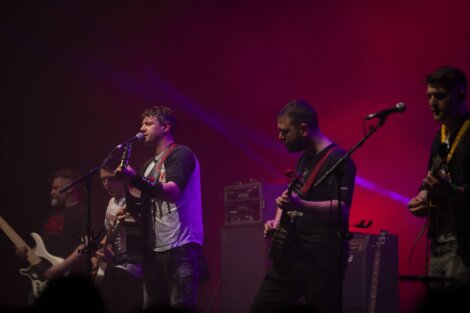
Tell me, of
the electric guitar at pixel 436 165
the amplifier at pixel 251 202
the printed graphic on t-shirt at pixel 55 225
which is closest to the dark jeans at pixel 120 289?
the amplifier at pixel 251 202

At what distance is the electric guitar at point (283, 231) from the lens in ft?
16.7

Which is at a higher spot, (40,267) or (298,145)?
(298,145)

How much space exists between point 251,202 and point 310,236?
3246 mm

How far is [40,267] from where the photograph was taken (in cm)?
874

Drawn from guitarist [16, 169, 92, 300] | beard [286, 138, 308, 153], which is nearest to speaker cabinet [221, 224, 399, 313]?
guitarist [16, 169, 92, 300]

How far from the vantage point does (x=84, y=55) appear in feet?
31.1

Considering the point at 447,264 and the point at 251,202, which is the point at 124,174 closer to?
the point at 447,264

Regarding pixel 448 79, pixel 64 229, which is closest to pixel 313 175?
pixel 448 79

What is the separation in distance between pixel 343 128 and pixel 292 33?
1.40 meters

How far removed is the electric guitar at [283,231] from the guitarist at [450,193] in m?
0.92

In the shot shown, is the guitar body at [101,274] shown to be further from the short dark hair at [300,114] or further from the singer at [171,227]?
the short dark hair at [300,114]

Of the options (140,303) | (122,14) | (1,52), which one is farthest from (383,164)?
(1,52)

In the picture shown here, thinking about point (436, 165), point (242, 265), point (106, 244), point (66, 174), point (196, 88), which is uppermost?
point (196, 88)

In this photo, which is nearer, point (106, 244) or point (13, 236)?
point (106, 244)
